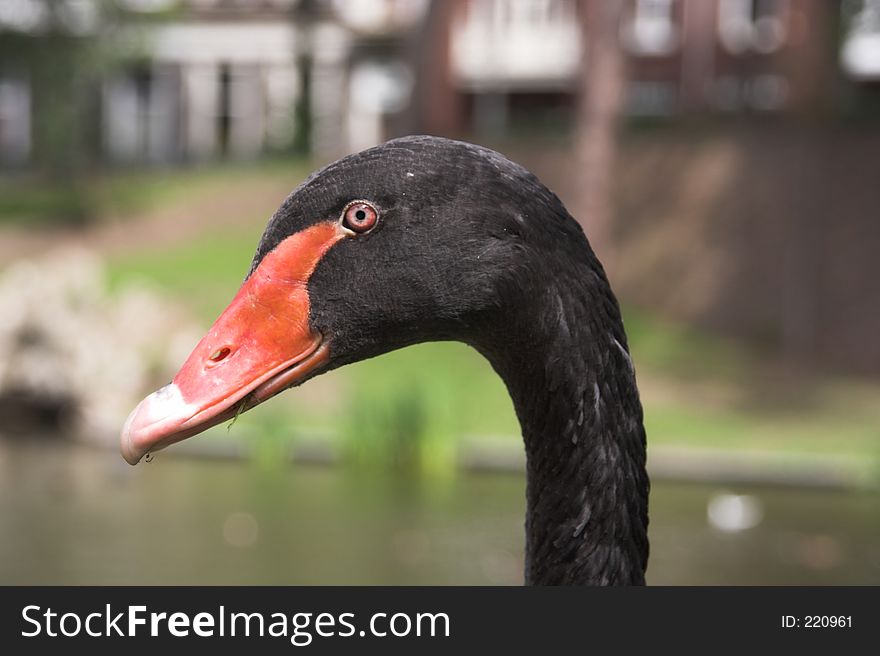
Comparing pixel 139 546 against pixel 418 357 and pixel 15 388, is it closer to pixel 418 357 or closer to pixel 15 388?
pixel 15 388

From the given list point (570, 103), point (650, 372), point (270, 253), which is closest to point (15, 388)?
point (650, 372)

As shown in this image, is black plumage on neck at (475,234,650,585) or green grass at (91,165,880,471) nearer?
black plumage on neck at (475,234,650,585)

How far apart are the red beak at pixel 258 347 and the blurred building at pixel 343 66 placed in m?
19.6

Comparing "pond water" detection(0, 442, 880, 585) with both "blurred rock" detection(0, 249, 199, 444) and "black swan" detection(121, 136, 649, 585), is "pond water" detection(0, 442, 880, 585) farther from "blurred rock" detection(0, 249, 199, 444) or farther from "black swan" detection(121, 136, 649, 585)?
"black swan" detection(121, 136, 649, 585)

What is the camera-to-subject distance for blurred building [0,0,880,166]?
2511 cm

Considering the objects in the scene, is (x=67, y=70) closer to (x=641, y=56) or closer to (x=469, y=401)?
(x=641, y=56)

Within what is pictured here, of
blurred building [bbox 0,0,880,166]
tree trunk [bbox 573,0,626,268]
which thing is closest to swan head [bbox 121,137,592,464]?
tree trunk [bbox 573,0,626,268]

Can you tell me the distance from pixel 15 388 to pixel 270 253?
9.48m

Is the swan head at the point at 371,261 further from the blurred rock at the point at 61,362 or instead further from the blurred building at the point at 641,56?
the blurred building at the point at 641,56

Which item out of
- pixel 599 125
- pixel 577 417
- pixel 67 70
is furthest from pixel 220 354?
pixel 67 70

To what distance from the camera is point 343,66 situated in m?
30.1

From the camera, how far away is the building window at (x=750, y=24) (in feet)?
86.7

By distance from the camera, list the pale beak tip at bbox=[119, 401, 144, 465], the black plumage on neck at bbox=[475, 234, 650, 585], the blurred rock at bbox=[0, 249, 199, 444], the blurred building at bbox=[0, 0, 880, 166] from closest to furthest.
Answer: the pale beak tip at bbox=[119, 401, 144, 465] < the black plumage on neck at bbox=[475, 234, 650, 585] < the blurred rock at bbox=[0, 249, 199, 444] < the blurred building at bbox=[0, 0, 880, 166]

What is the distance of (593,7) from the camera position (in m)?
14.0
